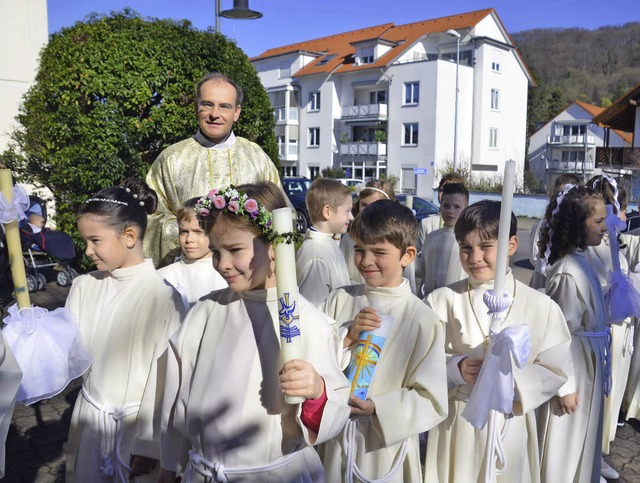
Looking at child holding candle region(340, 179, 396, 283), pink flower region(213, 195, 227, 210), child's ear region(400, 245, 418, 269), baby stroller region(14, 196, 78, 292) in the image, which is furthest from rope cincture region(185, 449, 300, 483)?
baby stroller region(14, 196, 78, 292)

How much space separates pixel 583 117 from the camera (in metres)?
50.9

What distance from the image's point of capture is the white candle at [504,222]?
6.74 ft

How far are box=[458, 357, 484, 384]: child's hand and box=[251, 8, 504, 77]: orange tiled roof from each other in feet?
132

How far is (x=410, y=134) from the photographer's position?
1626 inches

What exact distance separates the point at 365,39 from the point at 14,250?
43.0 metres

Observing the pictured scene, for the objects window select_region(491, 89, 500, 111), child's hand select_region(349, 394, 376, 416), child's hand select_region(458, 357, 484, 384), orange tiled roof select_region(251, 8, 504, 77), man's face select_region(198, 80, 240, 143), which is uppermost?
orange tiled roof select_region(251, 8, 504, 77)

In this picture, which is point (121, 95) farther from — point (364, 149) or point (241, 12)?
point (364, 149)

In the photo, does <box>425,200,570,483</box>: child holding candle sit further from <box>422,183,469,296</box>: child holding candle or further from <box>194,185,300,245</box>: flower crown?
<box>422,183,469,296</box>: child holding candle

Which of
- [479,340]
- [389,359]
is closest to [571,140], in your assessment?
[479,340]

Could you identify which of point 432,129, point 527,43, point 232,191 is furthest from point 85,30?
point 527,43

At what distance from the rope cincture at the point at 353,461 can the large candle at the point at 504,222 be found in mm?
840

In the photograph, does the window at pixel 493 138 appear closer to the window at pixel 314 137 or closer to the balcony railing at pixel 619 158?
the balcony railing at pixel 619 158

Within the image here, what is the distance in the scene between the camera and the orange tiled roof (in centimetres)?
4031

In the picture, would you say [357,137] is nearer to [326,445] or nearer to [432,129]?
[432,129]
